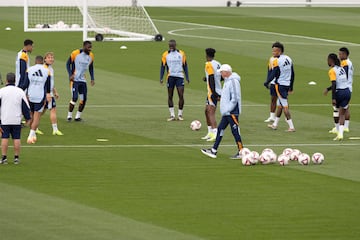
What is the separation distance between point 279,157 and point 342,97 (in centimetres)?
487

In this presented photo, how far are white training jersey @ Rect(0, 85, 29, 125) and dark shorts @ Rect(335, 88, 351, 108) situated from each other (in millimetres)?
8984

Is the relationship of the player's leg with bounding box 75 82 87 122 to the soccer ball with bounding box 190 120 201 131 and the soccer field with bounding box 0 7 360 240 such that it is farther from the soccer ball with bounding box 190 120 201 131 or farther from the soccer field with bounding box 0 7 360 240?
the soccer ball with bounding box 190 120 201 131

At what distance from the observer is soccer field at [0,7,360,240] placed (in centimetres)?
2002

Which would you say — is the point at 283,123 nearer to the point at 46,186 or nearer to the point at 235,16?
the point at 46,186

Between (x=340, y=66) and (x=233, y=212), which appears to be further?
(x=340, y=66)

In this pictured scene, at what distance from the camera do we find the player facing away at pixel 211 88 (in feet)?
96.8

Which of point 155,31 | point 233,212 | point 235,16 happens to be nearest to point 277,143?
point 233,212

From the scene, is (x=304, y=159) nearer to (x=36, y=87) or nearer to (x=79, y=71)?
(x=36, y=87)

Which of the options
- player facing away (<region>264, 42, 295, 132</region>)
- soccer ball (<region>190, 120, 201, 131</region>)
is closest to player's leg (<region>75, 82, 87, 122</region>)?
soccer ball (<region>190, 120, 201, 131</region>)

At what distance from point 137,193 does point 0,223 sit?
11.8ft

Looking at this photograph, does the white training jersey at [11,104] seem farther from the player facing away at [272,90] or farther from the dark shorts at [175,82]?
the dark shorts at [175,82]

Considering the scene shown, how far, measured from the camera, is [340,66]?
30.4m

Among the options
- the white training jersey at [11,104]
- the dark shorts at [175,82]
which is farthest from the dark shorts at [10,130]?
the dark shorts at [175,82]

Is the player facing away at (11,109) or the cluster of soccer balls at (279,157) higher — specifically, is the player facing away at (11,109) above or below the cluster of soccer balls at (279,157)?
above
